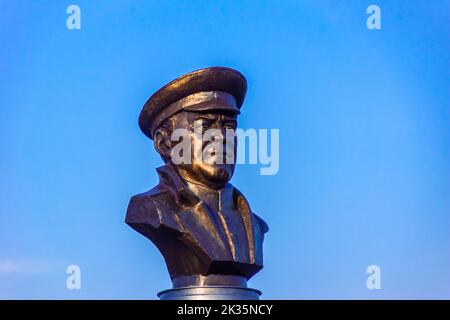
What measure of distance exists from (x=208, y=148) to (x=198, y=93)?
65cm

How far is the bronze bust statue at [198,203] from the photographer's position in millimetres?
10828

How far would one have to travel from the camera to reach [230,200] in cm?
1142

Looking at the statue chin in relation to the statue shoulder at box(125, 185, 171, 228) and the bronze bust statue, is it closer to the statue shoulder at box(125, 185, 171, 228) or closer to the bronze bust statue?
the bronze bust statue

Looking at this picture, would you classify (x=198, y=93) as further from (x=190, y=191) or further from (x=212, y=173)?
(x=190, y=191)

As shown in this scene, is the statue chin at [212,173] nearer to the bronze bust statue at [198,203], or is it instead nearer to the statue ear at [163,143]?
the bronze bust statue at [198,203]

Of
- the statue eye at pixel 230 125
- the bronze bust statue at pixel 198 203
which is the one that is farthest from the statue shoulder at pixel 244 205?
the statue eye at pixel 230 125

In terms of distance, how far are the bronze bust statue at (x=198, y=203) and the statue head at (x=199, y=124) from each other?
0.04 feet

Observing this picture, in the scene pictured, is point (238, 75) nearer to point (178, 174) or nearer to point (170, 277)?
point (178, 174)

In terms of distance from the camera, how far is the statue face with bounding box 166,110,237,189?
11156mm

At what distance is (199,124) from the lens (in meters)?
11.3

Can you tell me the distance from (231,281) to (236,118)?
6.03 ft
